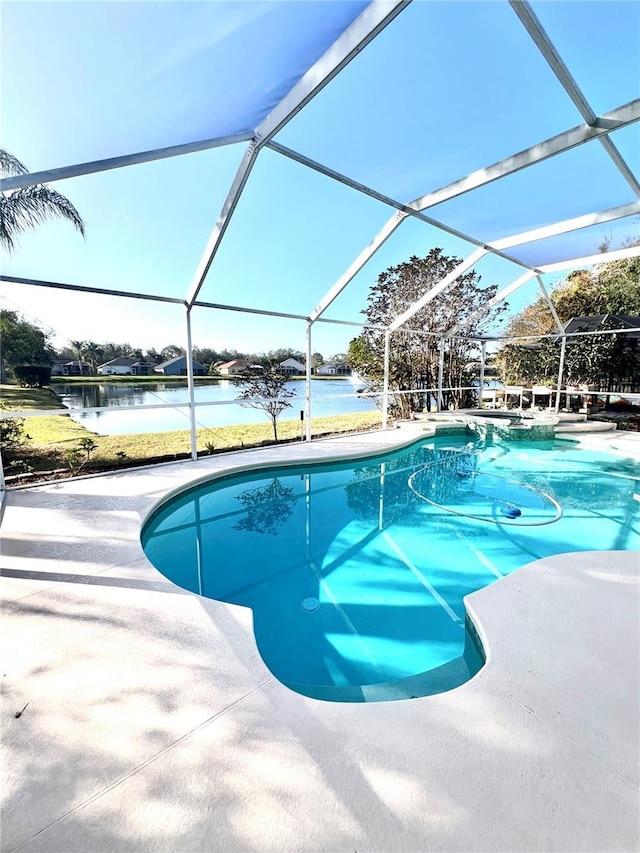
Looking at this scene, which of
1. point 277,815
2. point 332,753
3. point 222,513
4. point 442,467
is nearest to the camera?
point 277,815

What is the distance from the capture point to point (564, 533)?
4824 mm

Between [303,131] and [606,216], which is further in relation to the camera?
[606,216]

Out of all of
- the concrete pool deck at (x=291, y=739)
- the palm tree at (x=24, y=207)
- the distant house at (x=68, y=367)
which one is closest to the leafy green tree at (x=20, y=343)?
the distant house at (x=68, y=367)

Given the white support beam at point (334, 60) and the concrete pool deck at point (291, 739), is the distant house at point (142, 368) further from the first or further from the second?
the concrete pool deck at point (291, 739)

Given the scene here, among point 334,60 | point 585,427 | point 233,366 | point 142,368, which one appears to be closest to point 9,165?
point 142,368

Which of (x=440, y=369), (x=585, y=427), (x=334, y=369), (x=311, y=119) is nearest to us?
(x=311, y=119)

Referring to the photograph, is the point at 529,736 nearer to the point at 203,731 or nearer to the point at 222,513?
the point at 203,731

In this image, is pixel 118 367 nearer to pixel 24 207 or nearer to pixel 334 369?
pixel 24 207

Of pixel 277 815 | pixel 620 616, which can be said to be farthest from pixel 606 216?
pixel 277 815

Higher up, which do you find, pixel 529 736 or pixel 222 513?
pixel 529 736

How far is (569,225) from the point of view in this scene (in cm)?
612

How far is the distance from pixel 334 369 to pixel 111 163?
9.14 meters

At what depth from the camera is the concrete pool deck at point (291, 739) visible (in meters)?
1.28

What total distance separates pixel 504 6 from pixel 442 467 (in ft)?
22.0
